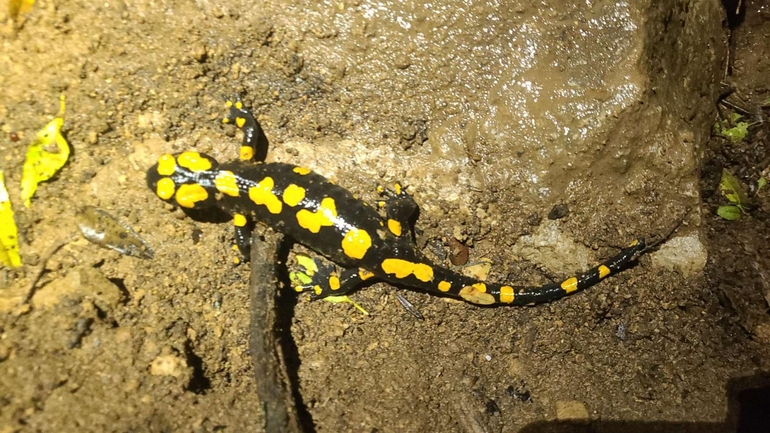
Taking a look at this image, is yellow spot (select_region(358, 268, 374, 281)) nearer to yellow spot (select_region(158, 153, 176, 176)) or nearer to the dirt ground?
the dirt ground

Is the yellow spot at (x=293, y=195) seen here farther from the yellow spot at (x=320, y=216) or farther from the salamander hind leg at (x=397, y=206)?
the salamander hind leg at (x=397, y=206)

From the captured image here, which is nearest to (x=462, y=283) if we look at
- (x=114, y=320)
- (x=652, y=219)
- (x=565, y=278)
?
(x=565, y=278)


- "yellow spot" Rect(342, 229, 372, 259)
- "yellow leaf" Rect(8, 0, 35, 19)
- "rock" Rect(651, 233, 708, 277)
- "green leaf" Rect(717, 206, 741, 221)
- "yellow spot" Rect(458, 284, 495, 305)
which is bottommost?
"yellow spot" Rect(458, 284, 495, 305)

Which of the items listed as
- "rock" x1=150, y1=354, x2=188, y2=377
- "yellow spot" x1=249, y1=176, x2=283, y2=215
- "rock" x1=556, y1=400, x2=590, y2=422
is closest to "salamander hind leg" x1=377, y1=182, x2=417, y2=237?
"yellow spot" x1=249, y1=176, x2=283, y2=215

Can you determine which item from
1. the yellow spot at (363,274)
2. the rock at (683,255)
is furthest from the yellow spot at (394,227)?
the rock at (683,255)

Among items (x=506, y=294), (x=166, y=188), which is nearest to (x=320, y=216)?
(x=166, y=188)

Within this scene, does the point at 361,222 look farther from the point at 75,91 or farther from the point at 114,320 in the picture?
the point at 75,91

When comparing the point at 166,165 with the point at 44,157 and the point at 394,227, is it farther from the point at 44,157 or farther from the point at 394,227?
the point at 394,227
